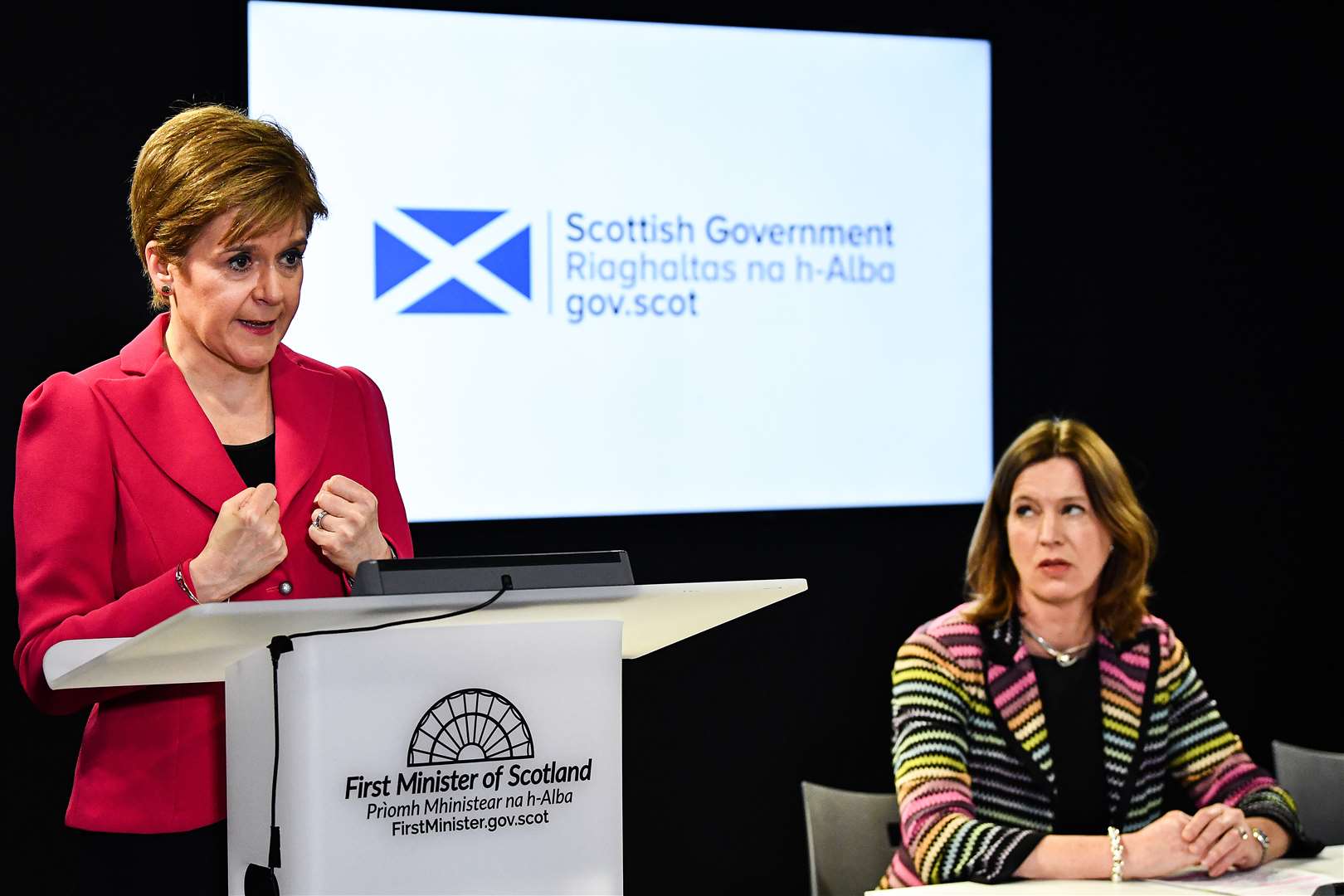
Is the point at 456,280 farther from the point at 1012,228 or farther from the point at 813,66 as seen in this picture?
the point at 1012,228

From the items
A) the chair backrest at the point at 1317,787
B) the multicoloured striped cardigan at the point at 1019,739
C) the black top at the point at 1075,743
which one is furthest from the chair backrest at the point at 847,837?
the chair backrest at the point at 1317,787

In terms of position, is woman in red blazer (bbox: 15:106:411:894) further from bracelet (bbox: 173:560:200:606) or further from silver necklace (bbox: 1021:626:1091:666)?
silver necklace (bbox: 1021:626:1091:666)

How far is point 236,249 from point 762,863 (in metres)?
2.99

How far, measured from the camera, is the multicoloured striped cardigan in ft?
9.61

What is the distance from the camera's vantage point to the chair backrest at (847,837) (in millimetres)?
3205

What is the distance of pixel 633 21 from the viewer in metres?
4.06

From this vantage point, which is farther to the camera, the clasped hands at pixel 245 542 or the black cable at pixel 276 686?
the clasped hands at pixel 245 542

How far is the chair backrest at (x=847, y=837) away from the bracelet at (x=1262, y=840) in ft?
2.62

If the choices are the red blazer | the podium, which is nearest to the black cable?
the podium

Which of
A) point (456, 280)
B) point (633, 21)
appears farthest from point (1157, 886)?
point (633, 21)

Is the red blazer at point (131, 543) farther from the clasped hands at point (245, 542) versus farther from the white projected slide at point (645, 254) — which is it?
the white projected slide at point (645, 254)

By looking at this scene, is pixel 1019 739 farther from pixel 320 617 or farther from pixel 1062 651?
pixel 320 617

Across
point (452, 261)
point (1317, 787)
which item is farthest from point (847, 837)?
point (452, 261)

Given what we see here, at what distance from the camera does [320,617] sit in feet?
4.49
